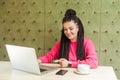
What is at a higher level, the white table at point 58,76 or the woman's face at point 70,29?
the woman's face at point 70,29

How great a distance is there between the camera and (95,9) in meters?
2.50

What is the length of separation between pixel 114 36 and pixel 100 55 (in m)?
0.28

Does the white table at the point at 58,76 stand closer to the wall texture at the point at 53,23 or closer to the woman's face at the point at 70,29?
the woman's face at the point at 70,29

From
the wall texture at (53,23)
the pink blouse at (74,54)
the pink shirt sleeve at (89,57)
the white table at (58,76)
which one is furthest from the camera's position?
the wall texture at (53,23)

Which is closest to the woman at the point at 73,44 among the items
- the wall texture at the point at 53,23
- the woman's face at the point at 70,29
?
the woman's face at the point at 70,29

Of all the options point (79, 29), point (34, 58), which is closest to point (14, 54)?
point (34, 58)

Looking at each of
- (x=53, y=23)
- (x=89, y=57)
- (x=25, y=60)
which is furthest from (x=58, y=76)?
(x=53, y=23)

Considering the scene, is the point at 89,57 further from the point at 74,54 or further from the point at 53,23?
the point at 53,23

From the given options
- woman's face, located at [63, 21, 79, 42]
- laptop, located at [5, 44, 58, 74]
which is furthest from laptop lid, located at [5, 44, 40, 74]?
woman's face, located at [63, 21, 79, 42]

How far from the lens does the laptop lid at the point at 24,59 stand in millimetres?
1561

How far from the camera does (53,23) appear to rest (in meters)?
2.60

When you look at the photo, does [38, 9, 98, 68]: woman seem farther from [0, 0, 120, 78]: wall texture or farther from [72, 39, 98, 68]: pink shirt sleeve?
[0, 0, 120, 78]: wall texture

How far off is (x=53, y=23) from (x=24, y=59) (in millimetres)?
1040

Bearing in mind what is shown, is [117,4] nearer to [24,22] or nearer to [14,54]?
[24,22]
